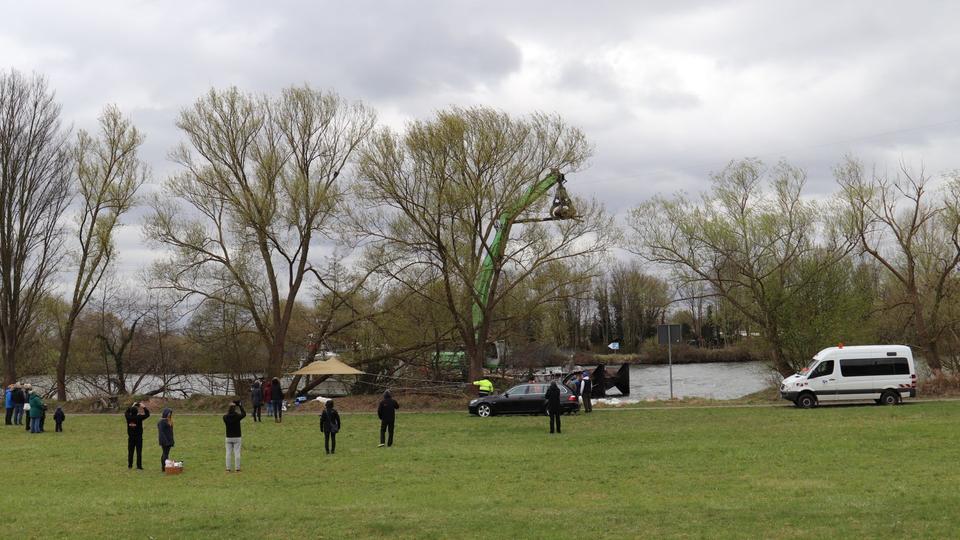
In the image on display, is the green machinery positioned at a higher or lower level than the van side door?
higher

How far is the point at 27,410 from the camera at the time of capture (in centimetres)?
2998

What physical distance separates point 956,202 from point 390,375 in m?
27.0

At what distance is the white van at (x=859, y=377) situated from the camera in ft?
99.5

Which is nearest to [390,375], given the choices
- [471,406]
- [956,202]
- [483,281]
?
[483,281]

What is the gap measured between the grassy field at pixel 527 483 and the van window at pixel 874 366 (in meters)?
3.67

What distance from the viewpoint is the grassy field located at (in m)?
11.5

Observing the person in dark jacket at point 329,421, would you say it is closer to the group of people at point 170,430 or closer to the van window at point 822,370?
the group of people at point 170,430

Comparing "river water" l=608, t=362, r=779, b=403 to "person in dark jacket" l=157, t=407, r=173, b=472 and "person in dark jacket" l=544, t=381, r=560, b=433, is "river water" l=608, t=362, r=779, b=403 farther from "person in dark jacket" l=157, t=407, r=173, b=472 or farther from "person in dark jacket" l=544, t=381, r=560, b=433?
"person in dark jacket" l=157, t=407, r=173, b=472

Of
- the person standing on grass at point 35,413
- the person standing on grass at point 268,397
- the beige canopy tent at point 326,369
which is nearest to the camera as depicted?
the person standing on grass at point 35,413

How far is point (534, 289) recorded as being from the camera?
3919 cm

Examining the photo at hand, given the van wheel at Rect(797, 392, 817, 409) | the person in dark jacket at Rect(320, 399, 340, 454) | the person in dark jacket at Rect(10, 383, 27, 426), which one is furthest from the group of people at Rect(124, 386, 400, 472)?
the van wheel at Rect(797, 392, 817, 409)

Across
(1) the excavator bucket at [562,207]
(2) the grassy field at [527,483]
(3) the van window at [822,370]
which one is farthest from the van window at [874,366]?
(1) the excavator bucket at [562,207]

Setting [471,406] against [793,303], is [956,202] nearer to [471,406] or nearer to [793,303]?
[793,303]

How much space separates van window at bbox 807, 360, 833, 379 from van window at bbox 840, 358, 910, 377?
15.3 inches
